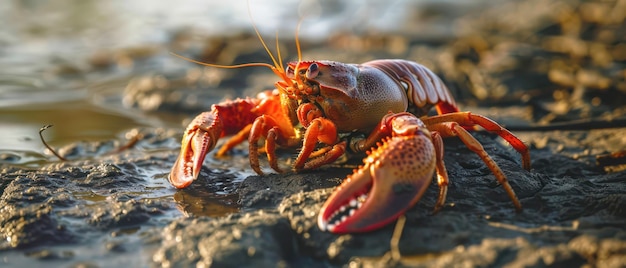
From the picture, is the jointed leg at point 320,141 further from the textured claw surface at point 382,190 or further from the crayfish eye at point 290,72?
the textured claw surface at point 382,190

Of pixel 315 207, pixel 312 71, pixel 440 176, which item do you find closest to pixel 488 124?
pixel 440 176

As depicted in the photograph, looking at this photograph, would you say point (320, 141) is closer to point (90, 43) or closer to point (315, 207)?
point (315, 207)

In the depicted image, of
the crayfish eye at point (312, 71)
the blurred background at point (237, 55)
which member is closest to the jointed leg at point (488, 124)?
the crayfish eye at point (312, 71)

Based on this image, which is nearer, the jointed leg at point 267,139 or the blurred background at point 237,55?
the jointed leg at point 267,139

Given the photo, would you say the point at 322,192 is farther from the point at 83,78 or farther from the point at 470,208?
the point at 83,78

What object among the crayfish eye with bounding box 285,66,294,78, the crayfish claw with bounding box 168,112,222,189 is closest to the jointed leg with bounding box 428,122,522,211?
the crayfish eye with bounding box 285,66,294,78

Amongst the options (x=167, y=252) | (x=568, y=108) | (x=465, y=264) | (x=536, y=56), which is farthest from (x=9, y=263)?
(x=536, y=56)
